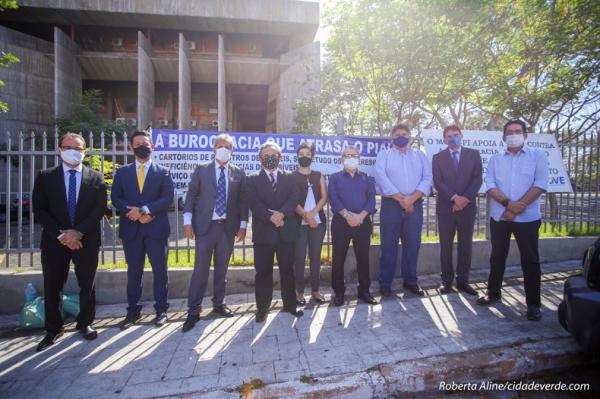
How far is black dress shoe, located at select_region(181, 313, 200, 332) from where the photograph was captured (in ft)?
11.5

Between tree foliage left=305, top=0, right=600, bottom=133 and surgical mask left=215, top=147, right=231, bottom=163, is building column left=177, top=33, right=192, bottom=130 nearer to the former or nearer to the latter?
tree foliage left=305, top=0, right=600, bottom=133

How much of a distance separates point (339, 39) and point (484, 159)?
3816 millimetres

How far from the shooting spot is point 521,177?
3740 millimetres

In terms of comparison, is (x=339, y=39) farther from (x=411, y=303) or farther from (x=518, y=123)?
(x=411, y=303)

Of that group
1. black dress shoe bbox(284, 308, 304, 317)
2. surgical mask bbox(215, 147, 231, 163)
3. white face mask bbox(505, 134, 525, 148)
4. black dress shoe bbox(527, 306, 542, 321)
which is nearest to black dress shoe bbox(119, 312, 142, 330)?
black dress shoe bbox(284, 308, 304, 317)

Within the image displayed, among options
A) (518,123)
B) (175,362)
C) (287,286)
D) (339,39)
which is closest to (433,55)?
(339,39)

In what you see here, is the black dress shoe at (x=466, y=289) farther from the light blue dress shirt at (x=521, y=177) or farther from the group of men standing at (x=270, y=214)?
the light blue dress shirt at (x=521, y=177)

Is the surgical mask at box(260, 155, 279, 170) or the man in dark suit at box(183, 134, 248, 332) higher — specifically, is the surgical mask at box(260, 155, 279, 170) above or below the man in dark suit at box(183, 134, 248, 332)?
above

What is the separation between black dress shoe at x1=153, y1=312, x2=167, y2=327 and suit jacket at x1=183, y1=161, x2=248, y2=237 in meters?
1.03

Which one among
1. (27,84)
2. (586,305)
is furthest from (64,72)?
(586,305)

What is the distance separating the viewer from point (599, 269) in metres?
2.42

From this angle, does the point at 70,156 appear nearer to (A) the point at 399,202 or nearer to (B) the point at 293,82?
(A) the point at 399,202

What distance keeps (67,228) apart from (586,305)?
4.69 m

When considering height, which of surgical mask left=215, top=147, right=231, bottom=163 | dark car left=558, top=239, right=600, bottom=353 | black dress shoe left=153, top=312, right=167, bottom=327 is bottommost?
black dress shoe left=153, top=312, right=167, bottom=327
